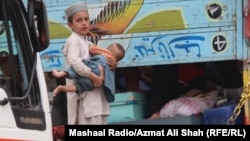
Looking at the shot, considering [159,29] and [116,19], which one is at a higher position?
[116,19]

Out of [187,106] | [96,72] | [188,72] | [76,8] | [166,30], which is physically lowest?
[187,106]

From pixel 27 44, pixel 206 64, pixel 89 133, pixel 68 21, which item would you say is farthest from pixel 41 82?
pixel 206 64

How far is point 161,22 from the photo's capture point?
21.4 feet

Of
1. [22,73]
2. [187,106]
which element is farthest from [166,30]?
[22,73]

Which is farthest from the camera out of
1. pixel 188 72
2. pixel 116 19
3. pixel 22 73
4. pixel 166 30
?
pixel 188 72

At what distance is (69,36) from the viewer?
22.0 ft

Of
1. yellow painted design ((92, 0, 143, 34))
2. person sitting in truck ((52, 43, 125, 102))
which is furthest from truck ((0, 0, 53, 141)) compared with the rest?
yellow painted design ((92, 0, 143, 34))

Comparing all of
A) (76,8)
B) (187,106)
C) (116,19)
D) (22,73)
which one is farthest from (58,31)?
(22,73)

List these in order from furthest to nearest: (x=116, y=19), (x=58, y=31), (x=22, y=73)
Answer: (x=58, y=31) → (x=116, y=19) → (x=22, y=73)

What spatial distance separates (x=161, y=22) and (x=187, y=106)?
0.94 m

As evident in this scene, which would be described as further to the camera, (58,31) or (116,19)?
(58,31)

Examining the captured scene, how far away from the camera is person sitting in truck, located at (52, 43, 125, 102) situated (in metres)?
6.46

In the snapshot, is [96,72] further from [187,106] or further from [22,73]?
[22,73]

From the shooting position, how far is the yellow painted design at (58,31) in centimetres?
673
